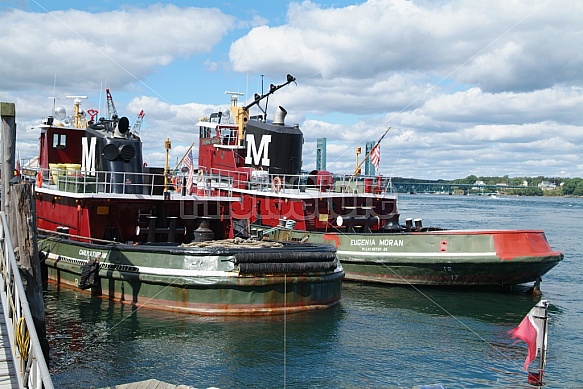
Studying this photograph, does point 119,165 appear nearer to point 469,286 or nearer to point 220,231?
point 220,231

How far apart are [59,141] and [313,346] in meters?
14.6

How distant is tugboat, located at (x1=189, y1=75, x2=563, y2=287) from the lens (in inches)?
762

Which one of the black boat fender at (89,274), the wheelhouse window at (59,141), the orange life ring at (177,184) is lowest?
the black boat fender at (89,274)

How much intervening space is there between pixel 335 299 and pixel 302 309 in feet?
4.59

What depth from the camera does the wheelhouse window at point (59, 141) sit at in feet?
76.2

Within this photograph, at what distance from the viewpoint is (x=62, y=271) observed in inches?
714

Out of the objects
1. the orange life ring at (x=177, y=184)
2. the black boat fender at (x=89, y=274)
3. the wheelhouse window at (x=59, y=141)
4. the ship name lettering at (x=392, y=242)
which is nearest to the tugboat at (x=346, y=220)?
the ship name lettering at (x=392, y=242)

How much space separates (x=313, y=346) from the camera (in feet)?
43.9

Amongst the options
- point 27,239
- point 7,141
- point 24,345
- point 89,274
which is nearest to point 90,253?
point 89,274

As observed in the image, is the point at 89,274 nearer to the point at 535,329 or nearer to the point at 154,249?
the point at 154,249

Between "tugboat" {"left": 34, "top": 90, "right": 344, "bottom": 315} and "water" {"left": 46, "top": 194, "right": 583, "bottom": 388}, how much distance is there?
476mm

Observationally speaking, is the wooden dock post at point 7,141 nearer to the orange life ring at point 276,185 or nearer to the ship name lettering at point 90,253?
the ship name lettering at point 90,253

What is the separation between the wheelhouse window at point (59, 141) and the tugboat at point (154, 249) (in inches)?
7.3

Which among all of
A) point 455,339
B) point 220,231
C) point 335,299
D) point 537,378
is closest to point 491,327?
point 455,339
